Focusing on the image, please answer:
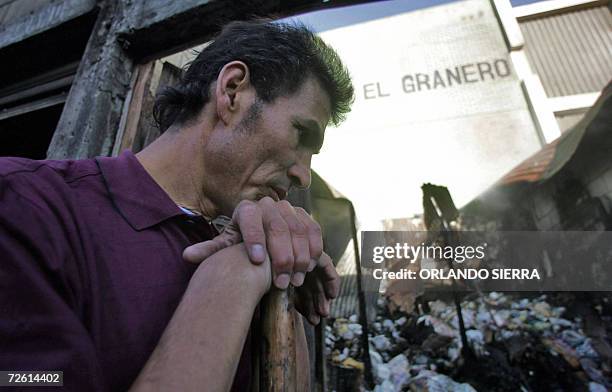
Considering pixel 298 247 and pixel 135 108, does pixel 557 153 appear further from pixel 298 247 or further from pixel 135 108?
pixel 135 108

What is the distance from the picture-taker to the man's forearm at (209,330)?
490 mm

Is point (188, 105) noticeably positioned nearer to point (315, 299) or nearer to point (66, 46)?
point (315, 299)

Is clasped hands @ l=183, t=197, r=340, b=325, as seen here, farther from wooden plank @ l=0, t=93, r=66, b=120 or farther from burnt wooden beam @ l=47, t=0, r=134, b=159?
wooden plank @ l=0, t=93, r=66, b=120

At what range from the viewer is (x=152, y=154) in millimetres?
1079

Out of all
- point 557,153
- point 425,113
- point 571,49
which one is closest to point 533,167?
point 557,153

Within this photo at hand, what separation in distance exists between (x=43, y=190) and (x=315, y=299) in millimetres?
698

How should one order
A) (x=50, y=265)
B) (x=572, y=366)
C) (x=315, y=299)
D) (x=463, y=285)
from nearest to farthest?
(x=50, y=265), (x=315, y=299), (x=572, y=366), (x=463, y=285)

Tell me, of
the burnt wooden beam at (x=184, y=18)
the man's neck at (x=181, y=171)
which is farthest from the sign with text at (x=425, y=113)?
the man's neck at (x=181, y=171)

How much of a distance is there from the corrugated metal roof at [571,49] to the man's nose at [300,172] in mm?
2837

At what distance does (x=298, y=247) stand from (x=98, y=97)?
73.0 inches

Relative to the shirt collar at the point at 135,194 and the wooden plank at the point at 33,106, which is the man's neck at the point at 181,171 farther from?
the wooden plank at the point at 33,106

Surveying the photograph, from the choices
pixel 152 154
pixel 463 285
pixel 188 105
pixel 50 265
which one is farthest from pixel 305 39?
pixel 463 285

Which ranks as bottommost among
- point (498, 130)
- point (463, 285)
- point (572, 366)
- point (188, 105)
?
point (572, 366)

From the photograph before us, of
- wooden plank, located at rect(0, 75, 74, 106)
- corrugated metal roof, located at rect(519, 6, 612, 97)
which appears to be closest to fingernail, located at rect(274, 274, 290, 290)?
wooden plank, located at rect(0, 75, 74, 106)
